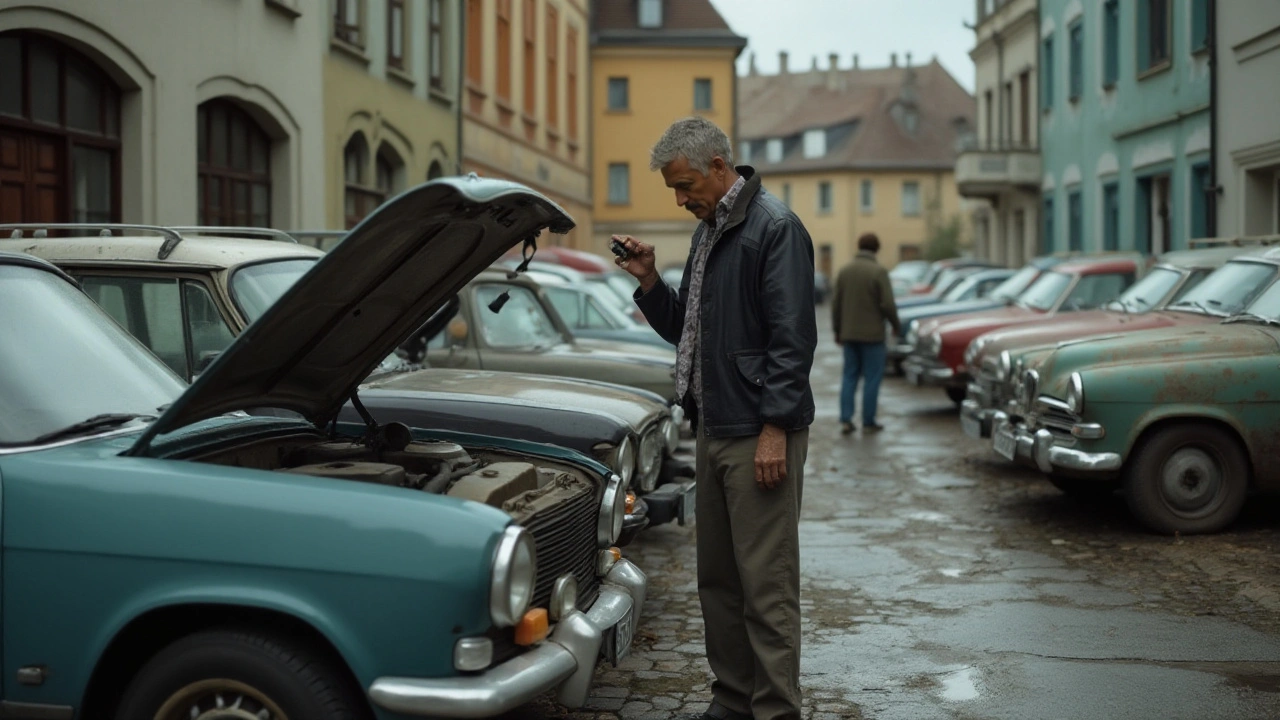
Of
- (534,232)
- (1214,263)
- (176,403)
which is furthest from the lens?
(1214,263)

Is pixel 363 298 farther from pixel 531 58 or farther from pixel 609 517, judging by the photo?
pixel 531 58

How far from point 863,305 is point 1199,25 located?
9804 millimetres

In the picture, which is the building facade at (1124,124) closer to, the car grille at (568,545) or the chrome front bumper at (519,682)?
the car grille at (568,545)

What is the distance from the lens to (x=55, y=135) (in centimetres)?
1229

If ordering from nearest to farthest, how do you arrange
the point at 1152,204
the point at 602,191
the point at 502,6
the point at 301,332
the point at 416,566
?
the point at 416,566, the point at 301,332, the point at 1152,204, the point at 502,6, the point at 602,191

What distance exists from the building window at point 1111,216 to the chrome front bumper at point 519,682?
24.8m

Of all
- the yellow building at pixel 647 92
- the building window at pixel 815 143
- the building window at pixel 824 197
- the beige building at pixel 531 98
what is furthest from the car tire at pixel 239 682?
the building window at pixel 815 143

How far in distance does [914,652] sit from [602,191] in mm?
43185

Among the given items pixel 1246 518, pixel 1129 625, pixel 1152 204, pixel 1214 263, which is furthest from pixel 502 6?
pixel 1129 625

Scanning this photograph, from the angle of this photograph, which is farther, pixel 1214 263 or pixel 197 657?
pixel 1214 263

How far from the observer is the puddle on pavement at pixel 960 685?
5.57 metres

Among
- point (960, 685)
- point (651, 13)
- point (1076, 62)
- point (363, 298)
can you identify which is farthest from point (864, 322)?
point (651, 13)

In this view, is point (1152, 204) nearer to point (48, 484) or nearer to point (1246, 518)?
point (1246, 518)

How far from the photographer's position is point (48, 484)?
3.82 meters
